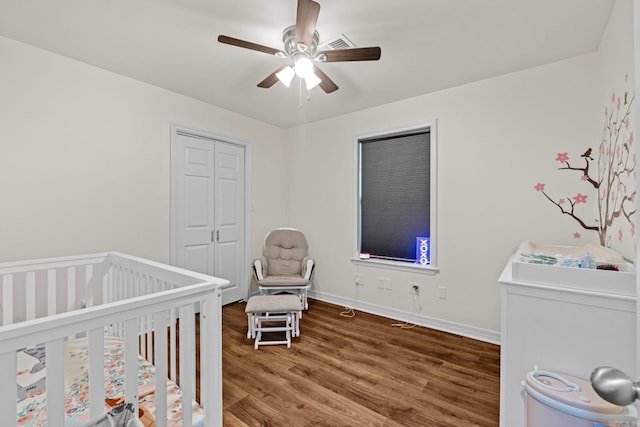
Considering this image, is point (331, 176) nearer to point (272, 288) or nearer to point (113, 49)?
point (272, 288)

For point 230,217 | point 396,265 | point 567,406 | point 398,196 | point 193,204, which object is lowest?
point 567,406

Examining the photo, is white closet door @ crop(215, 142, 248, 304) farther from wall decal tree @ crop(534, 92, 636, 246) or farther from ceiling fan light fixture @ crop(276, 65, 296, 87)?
wall decal tree @ crop(534, 92, 636, 246)

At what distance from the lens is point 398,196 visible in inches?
130

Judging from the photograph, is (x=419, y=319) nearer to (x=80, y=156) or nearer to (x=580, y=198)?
(x=580, y=198)

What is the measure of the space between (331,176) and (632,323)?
119 inches

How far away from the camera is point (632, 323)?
1057 millimetres

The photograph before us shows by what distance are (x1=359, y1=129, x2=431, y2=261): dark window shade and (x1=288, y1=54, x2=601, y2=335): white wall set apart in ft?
0.54

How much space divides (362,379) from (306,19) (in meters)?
2.34

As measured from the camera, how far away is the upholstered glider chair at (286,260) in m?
3.42

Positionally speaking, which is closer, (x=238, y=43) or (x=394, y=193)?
(x=238, y=43)

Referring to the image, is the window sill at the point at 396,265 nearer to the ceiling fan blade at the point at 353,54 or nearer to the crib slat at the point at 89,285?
the ceiling fan blade at the point at 353,54

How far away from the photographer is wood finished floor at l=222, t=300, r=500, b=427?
1.70 m

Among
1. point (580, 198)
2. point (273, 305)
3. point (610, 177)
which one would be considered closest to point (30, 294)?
point (273, 305)

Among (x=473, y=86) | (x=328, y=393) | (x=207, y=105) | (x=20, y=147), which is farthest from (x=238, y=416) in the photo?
(x=473, y=86)
